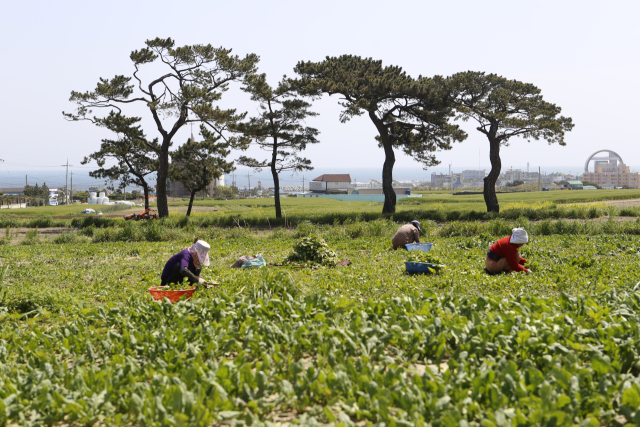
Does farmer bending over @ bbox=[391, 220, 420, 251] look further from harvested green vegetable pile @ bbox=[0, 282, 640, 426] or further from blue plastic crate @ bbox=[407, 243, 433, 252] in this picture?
harvested green vegetable pile @ bbox=[0, 282, 640, 426]

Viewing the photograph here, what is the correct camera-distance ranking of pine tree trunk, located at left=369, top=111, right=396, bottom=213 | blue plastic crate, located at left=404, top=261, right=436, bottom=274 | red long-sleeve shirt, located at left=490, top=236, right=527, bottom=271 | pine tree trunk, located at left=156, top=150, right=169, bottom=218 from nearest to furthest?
red long-sleeve shirt, located at left=490, top=236, right=527, bottom=271, blue plastic crate, located at left=404, top=261, right=436, bottom=274, pine tree trunk, located at left=156, top=150, right=169, bottom=218, pine tree trunk, located at left=369, top=111, right=396, bottom=213

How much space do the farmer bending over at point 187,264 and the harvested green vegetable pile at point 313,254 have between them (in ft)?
10.1

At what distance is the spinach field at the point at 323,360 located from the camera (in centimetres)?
340

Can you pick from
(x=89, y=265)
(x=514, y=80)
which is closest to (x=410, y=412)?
(x=89, y=265)

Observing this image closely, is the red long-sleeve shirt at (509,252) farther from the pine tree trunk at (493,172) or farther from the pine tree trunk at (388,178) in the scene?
the pine tree trunk at (493,172)

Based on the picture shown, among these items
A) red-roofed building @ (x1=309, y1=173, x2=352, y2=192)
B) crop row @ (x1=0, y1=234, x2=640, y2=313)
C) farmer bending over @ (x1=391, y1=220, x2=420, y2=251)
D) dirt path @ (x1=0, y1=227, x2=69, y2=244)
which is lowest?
dirt path @ (x1=0, y1=227, x2=69, y2=244)

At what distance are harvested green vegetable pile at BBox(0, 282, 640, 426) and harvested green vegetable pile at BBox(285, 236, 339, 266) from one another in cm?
493

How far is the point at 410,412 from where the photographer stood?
330 centimetres

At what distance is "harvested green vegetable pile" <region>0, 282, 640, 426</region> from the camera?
3.39 metres

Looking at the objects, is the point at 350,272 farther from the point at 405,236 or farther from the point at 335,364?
the point at 335,364

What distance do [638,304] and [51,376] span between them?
6.13 meters

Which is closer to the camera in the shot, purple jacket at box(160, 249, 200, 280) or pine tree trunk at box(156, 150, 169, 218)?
purple jacket at box(160, 249, 200, 280)

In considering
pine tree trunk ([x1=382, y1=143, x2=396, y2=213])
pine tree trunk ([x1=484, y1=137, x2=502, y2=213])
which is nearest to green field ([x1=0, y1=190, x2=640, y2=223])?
pine tree trunk ([x1=382, y1=143, x2=396, y2=213])

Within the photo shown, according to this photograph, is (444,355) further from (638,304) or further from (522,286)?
(522,286)
